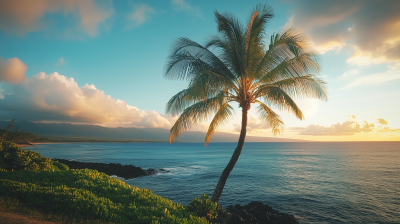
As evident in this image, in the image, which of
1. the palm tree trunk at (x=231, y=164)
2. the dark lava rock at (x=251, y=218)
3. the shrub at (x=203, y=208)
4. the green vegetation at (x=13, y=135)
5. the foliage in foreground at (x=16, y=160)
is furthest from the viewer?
the green vegetation at (x=13, y=135)

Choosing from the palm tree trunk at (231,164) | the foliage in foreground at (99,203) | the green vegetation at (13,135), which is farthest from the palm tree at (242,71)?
the green vegetation at (13,135)

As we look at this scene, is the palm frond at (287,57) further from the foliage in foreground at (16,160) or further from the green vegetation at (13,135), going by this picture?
the green vegetation at (13,135)

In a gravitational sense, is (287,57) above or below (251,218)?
above

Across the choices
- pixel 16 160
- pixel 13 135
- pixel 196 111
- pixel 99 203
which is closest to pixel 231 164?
pixel 196 111

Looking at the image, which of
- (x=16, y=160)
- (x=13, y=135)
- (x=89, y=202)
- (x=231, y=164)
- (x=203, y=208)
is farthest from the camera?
(x=13, y=135)

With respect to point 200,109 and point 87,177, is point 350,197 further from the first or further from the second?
point 87,177

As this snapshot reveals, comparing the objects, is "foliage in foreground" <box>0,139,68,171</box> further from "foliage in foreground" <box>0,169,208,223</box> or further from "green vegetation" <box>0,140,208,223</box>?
"foliage in foreground" <box>0,169,208,223</box>

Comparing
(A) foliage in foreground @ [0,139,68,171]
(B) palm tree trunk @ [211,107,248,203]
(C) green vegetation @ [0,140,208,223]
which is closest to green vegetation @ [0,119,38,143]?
(A) foliage in foreground @ [0,139,68,171]

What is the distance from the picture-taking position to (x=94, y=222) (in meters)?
4.94

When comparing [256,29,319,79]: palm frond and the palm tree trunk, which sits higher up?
[256,29,319,79]: palm frond

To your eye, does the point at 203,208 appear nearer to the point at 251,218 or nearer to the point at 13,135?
the point at 251,218

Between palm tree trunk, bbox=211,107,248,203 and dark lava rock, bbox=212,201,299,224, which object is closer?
dark lava rock, bbox=212,201,299,224

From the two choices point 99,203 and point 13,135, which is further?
point 13,135

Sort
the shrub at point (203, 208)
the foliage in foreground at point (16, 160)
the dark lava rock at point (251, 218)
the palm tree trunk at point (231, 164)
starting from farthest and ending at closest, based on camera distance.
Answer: the palm tree trunk at point (231, 164), the dark lava rock at point (251, 218), the foliage in foreground at point (16, 160), the shrub at point (203, 208)
